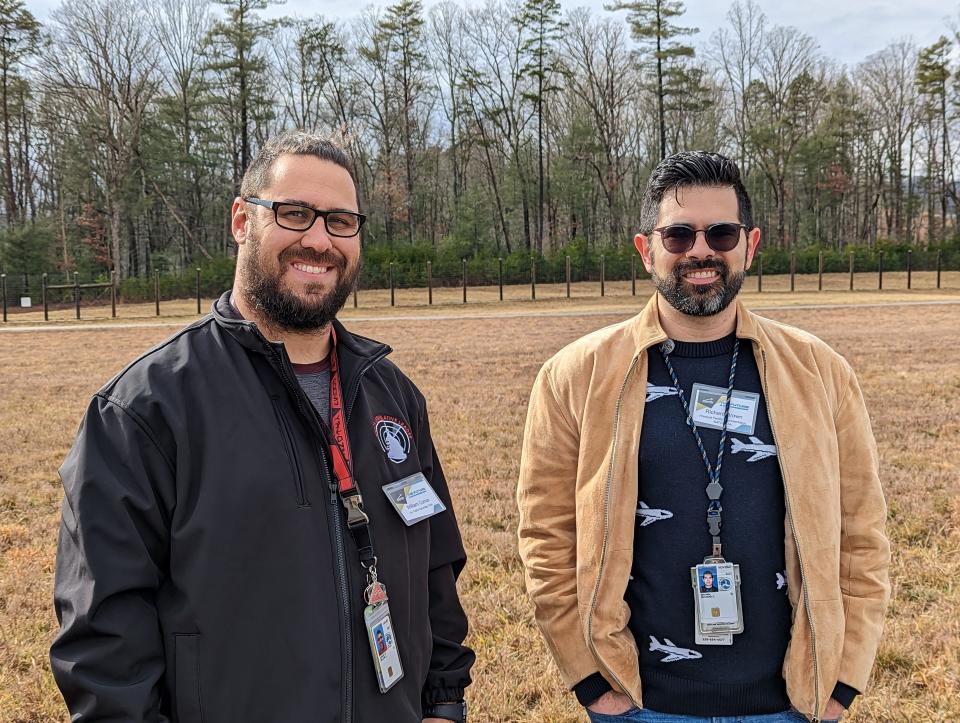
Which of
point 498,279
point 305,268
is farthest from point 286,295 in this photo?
point 498,279

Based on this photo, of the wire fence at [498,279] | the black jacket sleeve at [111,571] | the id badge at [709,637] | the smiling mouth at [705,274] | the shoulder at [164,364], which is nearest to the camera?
the black jacket sleeve at [111,571]

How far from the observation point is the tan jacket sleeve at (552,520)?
2.22 metres

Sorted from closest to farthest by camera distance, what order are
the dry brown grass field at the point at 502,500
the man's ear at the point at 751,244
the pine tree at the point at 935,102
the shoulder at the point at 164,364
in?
the shoulder at the point at 164,364
the man's ear at the point at 751,244
the dry brown grass field at the point at 502,500
the pine tree at the point at 935,102

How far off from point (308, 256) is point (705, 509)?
1.29 m

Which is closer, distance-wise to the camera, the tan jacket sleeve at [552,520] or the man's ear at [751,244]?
the tan jacket sleeve at [552,520]

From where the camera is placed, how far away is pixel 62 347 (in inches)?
687

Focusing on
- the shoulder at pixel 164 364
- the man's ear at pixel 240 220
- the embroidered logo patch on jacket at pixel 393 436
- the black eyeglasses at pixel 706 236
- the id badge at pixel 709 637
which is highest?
the man's ear at pixel 240 220

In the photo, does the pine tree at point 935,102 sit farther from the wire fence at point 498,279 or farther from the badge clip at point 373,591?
the badge clip at point 373,591

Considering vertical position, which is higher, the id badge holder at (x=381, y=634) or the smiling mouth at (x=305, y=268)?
the smiling mouth at (x=305, y=268)

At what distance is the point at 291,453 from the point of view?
5.79 feet

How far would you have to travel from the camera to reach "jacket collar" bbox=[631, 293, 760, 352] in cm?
222

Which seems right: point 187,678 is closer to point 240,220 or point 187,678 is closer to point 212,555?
point 212,555

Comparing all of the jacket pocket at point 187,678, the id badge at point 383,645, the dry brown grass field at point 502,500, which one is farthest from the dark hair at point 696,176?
the dry brown grass field at point 502,500

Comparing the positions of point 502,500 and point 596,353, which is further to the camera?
point 502,500
